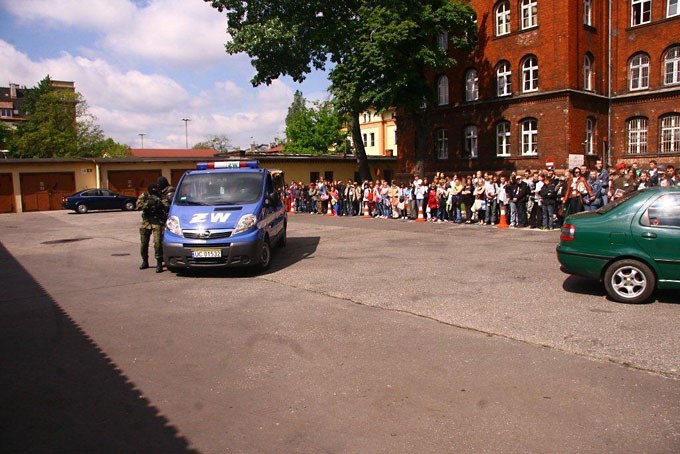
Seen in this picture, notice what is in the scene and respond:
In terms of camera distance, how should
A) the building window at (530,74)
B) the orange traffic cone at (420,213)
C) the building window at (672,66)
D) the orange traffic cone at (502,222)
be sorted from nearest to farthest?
the orange traffic cone at (502,222)
the orange traffic cone at (420,213)
the building window at (672,66)
the building window at (530,74)

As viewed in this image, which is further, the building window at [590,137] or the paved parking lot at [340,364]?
the building window at [590,137]

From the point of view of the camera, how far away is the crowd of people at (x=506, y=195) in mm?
15898

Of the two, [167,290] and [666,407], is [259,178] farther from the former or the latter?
[666,407]

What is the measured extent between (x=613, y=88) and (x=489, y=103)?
7609 mm

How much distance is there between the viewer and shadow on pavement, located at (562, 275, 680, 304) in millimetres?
7572

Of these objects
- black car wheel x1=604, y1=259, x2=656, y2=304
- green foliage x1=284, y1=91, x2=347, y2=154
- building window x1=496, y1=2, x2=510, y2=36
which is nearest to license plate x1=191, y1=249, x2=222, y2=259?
black car wheel x1=604, y1=259, x2=656, y2=304

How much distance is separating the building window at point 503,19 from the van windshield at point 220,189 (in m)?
26.0

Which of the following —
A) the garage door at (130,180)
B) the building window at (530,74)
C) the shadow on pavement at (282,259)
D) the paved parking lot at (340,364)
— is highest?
the building window at (530,74)

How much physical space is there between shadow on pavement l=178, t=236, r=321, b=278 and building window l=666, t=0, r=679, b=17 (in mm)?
27047

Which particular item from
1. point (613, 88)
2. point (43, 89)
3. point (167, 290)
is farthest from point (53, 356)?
point (43, 89)

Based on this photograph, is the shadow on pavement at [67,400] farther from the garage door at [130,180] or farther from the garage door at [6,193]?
the garage door at [130,180]

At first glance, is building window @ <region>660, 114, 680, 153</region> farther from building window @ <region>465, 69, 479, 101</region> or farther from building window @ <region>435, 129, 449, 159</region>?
building window @ <region>435, 129, 449, 159</region>

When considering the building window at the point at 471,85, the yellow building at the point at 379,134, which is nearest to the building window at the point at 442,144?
the building window at the point at 471,85

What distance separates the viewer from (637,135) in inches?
1278
